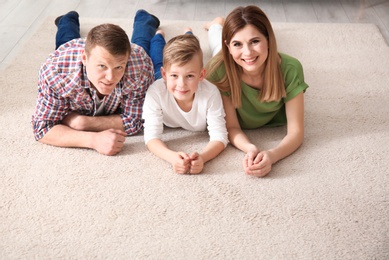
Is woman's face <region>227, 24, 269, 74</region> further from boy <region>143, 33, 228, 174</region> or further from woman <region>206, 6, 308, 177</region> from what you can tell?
boy <region>143, 33, 228, 174</region>

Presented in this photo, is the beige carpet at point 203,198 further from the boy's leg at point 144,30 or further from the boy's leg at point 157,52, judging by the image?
the boy's leg at point 144,30

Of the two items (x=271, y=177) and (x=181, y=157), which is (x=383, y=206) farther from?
(x=181, y=157)

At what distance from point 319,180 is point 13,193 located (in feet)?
3.22

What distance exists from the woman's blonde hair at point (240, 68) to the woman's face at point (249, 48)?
1 cm

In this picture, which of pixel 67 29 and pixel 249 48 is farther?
pixel 67 29

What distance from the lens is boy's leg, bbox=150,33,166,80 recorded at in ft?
7.47

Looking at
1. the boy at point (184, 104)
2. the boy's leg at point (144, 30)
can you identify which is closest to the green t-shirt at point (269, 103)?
the boy at point (184, 104)

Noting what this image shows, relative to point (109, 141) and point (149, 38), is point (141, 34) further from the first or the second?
point (109, 141)

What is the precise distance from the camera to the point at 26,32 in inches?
114

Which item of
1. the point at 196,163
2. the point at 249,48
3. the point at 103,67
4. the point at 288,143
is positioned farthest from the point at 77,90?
the point at 288,143

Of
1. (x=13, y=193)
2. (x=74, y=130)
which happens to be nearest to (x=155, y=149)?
(x=74, y=130)

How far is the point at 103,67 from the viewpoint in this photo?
5.73 feet

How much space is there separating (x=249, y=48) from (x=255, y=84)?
0.18 meters

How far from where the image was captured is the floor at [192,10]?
309 cm
